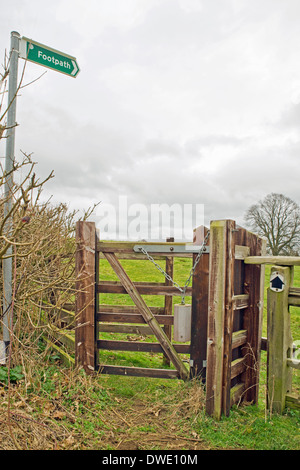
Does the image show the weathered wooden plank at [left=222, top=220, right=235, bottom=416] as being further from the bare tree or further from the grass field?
the bare tree

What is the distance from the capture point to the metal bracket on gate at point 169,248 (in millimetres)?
4673

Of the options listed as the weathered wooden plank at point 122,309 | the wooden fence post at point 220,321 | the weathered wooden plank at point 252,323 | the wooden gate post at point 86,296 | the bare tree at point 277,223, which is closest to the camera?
the wooden fence post at point 220,321

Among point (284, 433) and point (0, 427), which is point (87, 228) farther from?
point (284, 433)

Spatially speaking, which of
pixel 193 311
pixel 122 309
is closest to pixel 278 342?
pixel 193 311

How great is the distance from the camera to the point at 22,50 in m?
4.32

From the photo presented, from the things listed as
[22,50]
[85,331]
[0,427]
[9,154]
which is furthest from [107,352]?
[22,50]

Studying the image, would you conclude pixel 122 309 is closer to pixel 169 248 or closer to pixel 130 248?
pixel 130 248

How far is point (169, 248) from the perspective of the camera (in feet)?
15.8

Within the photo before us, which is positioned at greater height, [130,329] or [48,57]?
[48,57]

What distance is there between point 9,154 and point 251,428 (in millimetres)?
4153

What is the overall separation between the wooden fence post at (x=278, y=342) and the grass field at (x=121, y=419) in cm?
23

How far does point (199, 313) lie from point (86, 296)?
5.11 ft

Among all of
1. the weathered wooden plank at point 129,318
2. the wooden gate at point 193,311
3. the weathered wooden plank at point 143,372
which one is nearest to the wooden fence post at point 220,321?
the wooden gate at point 193,311

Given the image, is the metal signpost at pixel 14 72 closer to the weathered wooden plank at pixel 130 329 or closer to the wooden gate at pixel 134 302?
the wooden gate at pixel 134 302
